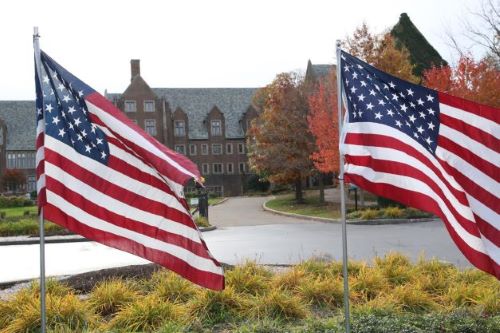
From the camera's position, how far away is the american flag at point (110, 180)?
196 inches

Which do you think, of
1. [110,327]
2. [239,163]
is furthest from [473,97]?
[239,163]

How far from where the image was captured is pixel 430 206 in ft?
17.1

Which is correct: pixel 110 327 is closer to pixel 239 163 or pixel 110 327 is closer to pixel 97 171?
pixel 97 171

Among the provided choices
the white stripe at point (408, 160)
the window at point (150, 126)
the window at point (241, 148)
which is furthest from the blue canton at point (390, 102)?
the window at point (241, 148)

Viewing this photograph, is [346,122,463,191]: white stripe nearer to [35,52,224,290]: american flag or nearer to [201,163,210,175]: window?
[35,52,224,290]: american flag

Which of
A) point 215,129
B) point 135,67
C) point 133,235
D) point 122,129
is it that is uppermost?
point 135,67

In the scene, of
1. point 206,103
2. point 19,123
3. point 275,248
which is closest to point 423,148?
point 275,248

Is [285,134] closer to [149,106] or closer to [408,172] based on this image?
[408,172]

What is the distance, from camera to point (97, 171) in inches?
201

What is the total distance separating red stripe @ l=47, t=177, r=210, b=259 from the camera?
4957mm

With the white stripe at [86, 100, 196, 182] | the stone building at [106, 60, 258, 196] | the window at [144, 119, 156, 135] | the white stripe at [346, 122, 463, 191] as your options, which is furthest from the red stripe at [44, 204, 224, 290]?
the window at [144, 119, 156, 135]

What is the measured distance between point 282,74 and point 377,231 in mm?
22022

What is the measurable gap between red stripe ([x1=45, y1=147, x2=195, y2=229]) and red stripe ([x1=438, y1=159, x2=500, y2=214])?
2.55m

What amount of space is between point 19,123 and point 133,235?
7465 cm
